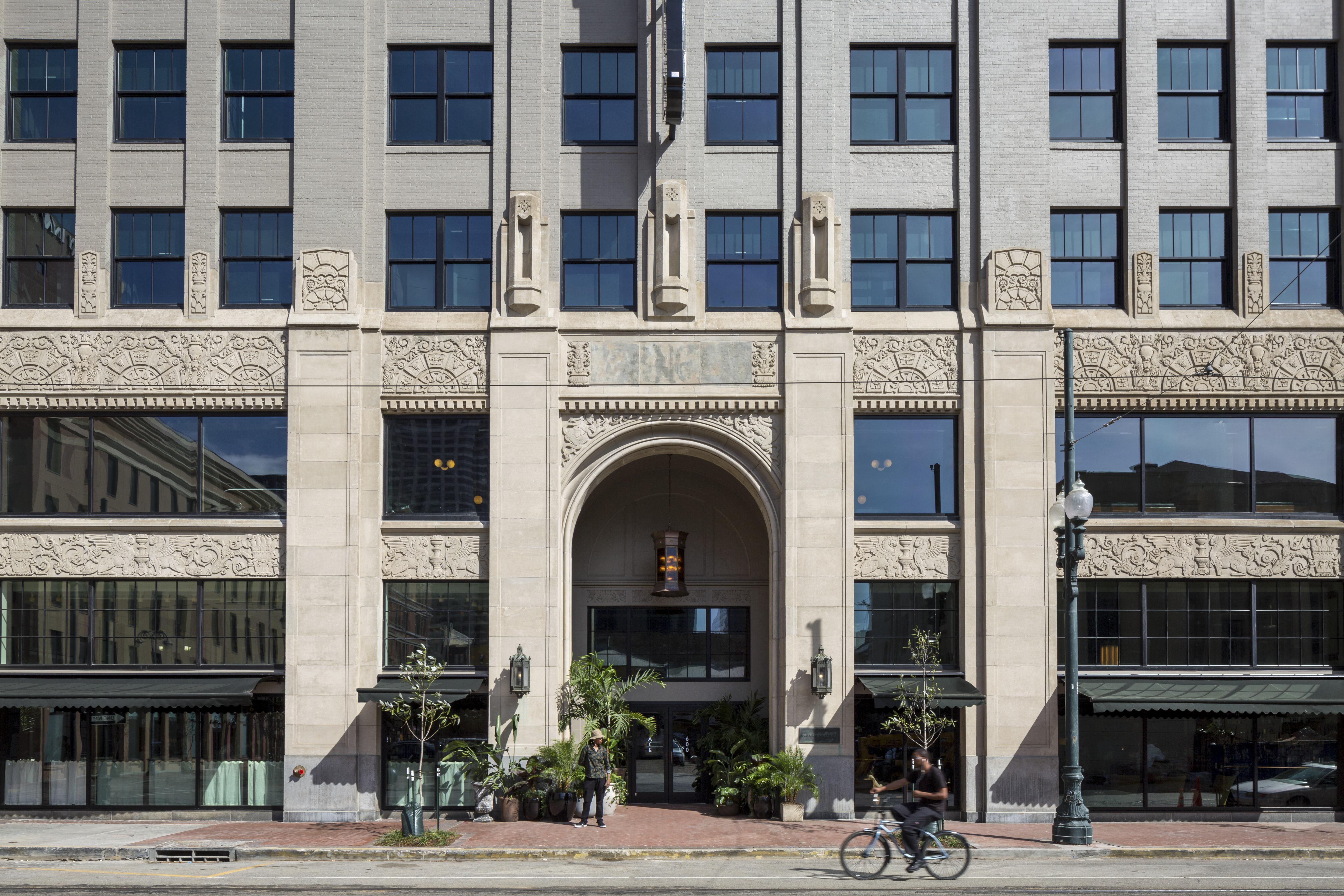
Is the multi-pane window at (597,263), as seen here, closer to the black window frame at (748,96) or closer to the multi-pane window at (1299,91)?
the black window frame at (748,96)

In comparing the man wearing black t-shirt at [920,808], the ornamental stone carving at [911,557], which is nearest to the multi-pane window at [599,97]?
the ornamental stone carving at [911,557]

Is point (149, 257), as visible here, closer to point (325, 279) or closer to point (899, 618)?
point (325, 279)

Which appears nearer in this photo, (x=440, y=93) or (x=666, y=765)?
(x=440, y=93)

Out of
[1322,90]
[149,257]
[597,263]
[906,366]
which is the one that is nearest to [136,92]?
[149,257]

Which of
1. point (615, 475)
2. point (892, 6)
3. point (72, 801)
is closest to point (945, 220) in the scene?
point (892, 6)

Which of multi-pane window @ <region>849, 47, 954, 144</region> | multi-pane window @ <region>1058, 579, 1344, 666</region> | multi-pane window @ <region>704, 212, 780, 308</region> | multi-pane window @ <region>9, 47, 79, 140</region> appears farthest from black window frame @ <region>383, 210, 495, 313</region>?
multi-pane window @ <region>1058, 579, 1344, 666</region>

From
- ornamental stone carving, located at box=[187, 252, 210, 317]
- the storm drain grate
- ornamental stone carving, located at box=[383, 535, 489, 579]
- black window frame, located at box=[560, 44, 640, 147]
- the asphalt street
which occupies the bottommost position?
the storm drain grate

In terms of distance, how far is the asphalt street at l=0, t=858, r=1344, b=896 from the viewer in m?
15.6

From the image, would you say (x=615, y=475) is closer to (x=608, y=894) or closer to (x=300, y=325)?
(x=300, y=325)

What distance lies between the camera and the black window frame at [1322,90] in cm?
2384

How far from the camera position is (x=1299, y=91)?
23.9 m

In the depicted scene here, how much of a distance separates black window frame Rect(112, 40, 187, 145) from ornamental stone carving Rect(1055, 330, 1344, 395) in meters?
17.9

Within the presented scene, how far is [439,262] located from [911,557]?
10.8 meters

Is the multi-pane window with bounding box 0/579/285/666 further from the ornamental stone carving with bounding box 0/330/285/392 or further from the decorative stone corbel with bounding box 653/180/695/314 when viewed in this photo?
the decorative stone corbel with bounding box 653/180/695/314
